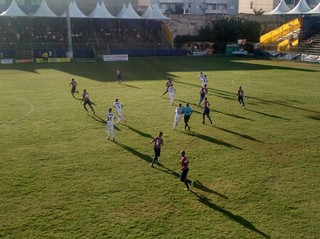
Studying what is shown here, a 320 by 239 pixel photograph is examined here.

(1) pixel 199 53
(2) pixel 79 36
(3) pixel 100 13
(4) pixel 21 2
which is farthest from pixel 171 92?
(4) pixel 21 2

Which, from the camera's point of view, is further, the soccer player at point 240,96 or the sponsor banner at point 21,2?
the sponsor banner at point 21,2

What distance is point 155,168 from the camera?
1652 cm

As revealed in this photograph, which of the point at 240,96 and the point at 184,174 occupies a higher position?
the point at 240,96

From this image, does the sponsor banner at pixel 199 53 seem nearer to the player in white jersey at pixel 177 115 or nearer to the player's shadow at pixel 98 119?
the player's shadow at pixel 98 119

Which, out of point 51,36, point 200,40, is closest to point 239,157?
point 51,36

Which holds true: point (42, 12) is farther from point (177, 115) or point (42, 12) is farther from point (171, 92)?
point (177, 115)

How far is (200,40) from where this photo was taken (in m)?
73.9

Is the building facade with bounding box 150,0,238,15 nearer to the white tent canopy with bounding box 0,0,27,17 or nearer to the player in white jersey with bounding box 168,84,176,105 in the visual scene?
the white tent canopy with bounding box 0,0,27,17

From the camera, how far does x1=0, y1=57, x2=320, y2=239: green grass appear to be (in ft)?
39.7

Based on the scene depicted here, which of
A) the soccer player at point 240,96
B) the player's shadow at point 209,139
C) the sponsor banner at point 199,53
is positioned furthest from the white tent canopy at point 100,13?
the player's shadow at point 209,139

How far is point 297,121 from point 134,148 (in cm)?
1172

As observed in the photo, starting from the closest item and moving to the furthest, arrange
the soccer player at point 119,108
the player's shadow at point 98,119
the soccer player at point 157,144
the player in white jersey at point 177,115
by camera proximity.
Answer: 1. the soccer player at point 157,144
2. the player in white jersey at point 177,115
3. the soccer player at point 119,108
4. the player's shadow at point 98,119

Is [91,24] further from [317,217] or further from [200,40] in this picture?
[317,217]

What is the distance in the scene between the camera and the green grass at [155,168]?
12102 mm
